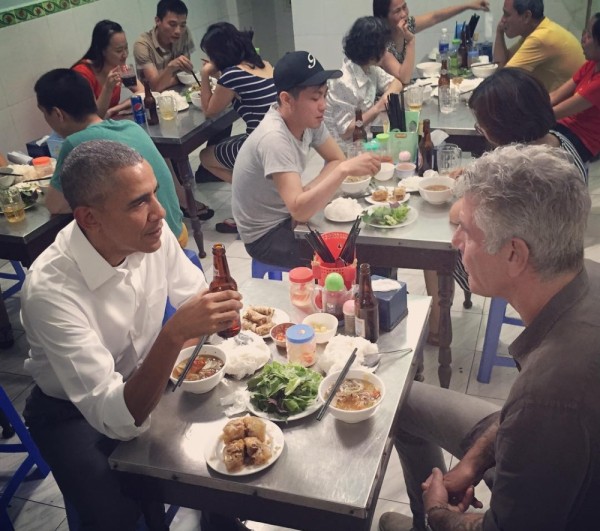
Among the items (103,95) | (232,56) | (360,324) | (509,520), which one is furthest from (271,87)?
(509,520)

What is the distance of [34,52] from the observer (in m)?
4.82

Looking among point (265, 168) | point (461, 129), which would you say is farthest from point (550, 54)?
point (265, 168)

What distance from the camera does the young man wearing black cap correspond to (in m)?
2.69

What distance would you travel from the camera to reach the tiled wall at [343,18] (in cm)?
571

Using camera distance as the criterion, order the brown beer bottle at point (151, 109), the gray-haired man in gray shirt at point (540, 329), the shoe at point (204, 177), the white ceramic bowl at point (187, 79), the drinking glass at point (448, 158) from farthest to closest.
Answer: the shoe at point (204, 177)
the white ceramic bowl at point (187, 79)
the brown beer bottle at point (151, 109)
the drinking glass at point (448, 158)
the gray-haired man in gray shirt at point (540, 329)

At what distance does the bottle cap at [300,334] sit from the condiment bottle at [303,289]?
0.25 metres

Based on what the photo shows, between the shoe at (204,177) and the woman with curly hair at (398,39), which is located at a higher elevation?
the woman with curly hair at (398,39)

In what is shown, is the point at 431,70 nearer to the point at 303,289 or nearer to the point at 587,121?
the point at 587,121

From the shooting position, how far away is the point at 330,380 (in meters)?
1.69

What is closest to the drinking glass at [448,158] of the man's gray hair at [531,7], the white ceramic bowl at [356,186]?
the white ceramic bowl at [356,186]

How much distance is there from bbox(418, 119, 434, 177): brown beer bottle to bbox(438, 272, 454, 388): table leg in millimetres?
653

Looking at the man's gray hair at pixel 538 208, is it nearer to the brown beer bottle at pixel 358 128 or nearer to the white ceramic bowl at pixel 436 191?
the white ceramic bowl at pixel 436 191

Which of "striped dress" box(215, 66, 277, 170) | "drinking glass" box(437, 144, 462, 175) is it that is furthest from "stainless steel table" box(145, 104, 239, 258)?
"drinking glass" box(437, 144, 462, 175)

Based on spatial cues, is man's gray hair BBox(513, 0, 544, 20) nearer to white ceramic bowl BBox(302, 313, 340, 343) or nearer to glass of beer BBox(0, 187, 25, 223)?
white ceramic bowl BBox(302, 313, 340, 343)
